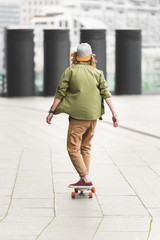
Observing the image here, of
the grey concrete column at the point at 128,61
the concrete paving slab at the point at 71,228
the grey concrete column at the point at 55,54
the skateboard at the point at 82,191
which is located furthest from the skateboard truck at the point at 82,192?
the grey concrete column at the point at 128,61

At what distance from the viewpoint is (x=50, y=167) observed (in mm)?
8227

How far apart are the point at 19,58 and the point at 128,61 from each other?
3.91 m

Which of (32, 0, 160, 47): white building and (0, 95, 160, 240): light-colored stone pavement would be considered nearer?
→ (0, 95, 160, 240): light-colored stone pavement

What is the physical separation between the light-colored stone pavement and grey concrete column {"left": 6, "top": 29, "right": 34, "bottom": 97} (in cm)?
980

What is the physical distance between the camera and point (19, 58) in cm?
2311

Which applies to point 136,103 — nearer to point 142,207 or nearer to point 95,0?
point 142,207

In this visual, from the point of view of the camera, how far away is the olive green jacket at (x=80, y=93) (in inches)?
242

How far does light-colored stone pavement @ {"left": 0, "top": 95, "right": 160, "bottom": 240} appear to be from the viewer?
5008 mm

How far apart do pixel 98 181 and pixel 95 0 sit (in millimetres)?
121752

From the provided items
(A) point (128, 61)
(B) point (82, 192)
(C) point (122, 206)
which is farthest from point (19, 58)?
(C) point (122, 206)

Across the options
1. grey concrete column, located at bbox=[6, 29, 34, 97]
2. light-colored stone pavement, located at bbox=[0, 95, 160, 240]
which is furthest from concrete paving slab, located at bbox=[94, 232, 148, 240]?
grey concrete column, located at bbox=[6, 29, 34, 97]

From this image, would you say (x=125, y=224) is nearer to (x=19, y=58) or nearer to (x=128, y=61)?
(x=19, y=58)

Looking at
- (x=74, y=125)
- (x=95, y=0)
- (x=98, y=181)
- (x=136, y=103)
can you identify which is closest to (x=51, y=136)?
(x=98, y=181)

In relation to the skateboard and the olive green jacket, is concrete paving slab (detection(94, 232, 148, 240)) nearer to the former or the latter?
the skateboard
